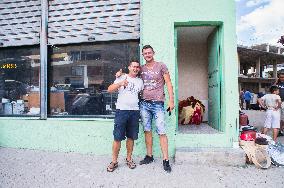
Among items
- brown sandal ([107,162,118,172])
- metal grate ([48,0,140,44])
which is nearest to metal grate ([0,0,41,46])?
metal grate ([48,0,140,44])

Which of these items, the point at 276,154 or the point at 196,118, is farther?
the point at 196,118

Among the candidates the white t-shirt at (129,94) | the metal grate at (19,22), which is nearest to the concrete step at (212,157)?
the white t-shirt at (129,94)

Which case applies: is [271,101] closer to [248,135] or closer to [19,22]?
[248,135]

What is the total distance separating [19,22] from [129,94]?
3.33 meters

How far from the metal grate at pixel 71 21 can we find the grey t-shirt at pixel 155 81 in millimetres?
1060

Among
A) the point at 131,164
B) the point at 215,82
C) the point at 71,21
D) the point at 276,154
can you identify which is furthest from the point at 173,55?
the point at 276,154

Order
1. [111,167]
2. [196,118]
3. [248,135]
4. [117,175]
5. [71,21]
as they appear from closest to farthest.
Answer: [117,175] < [111,167] < [248,135] < [71,21] < [196,118]

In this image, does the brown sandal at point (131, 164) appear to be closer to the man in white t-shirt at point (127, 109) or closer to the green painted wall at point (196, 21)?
the man in white t-shirt at point (127, 109)

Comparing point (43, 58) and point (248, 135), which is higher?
point (43, 58)

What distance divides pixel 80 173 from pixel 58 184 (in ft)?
1.68

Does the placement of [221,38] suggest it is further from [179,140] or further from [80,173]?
[80,173]

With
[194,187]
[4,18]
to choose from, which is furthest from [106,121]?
[4,18]

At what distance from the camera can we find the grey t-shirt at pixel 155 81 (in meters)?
4.76

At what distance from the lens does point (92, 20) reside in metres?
5.77
